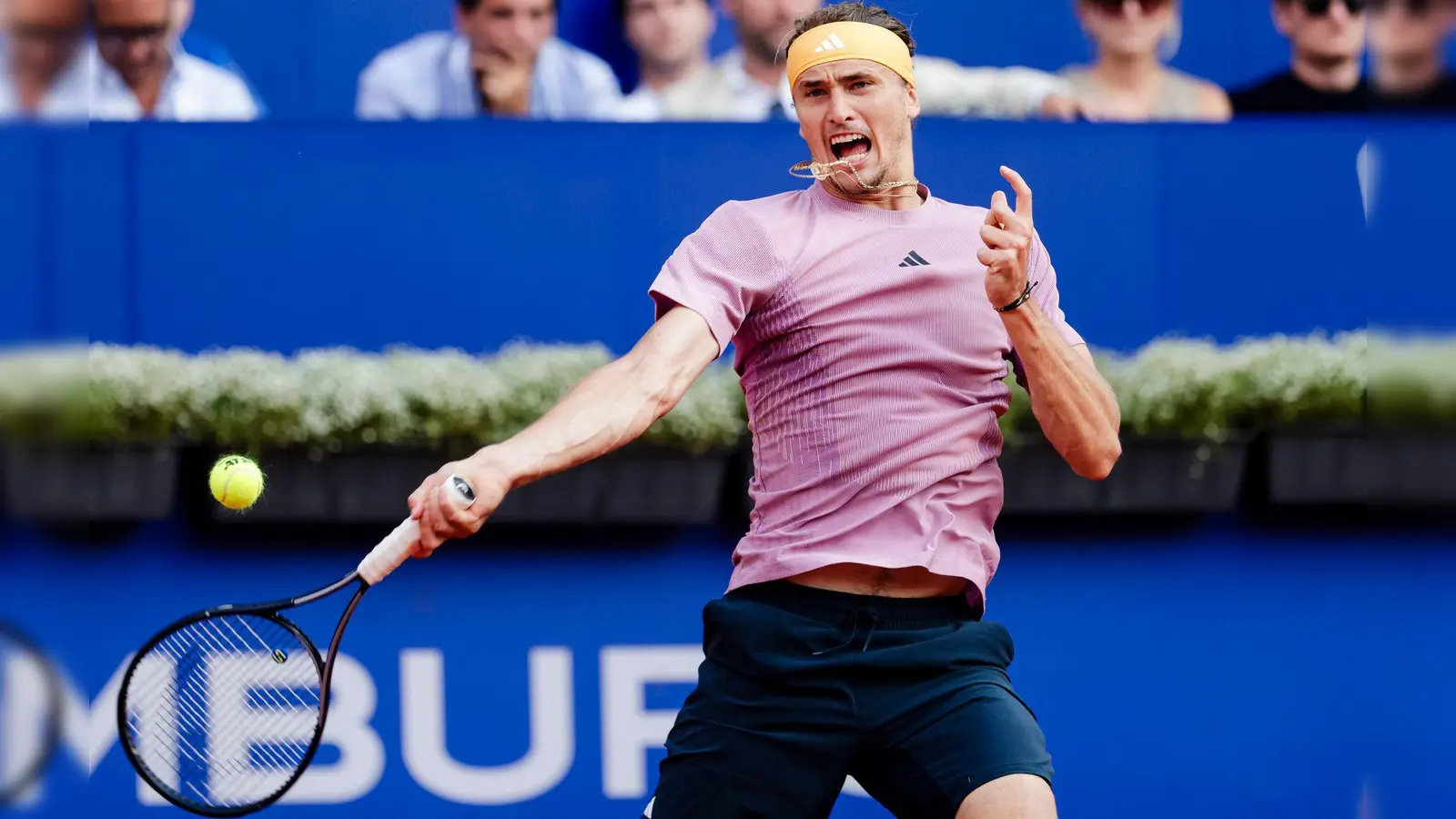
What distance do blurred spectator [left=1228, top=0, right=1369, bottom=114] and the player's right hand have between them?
2550 millimetres

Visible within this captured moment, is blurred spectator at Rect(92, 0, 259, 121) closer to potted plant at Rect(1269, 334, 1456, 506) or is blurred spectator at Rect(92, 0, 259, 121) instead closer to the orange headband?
the orange headband

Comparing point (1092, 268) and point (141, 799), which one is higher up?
point (1092, 268)

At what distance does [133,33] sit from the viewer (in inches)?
157

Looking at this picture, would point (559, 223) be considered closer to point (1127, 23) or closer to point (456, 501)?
point (1127, 23)

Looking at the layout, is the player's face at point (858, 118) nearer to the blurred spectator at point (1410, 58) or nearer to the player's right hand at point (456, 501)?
the player's right hand at point (456, 501)

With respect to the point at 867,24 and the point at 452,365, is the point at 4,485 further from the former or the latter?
the point at 867,24

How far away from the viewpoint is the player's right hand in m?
2.15

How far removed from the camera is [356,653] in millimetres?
3852

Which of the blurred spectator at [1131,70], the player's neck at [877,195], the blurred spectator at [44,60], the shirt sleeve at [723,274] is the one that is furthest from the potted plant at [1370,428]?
the blurred spectator at [44,60]

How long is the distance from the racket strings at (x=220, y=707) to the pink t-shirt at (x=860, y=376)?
1.30 meters

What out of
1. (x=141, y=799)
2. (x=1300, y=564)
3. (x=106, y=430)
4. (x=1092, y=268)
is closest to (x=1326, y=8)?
(x=1092, y=268)

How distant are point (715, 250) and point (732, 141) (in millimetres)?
1548

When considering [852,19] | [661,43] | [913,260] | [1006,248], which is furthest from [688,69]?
[1006,248]

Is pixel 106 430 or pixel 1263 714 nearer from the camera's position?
pixel 106 430
